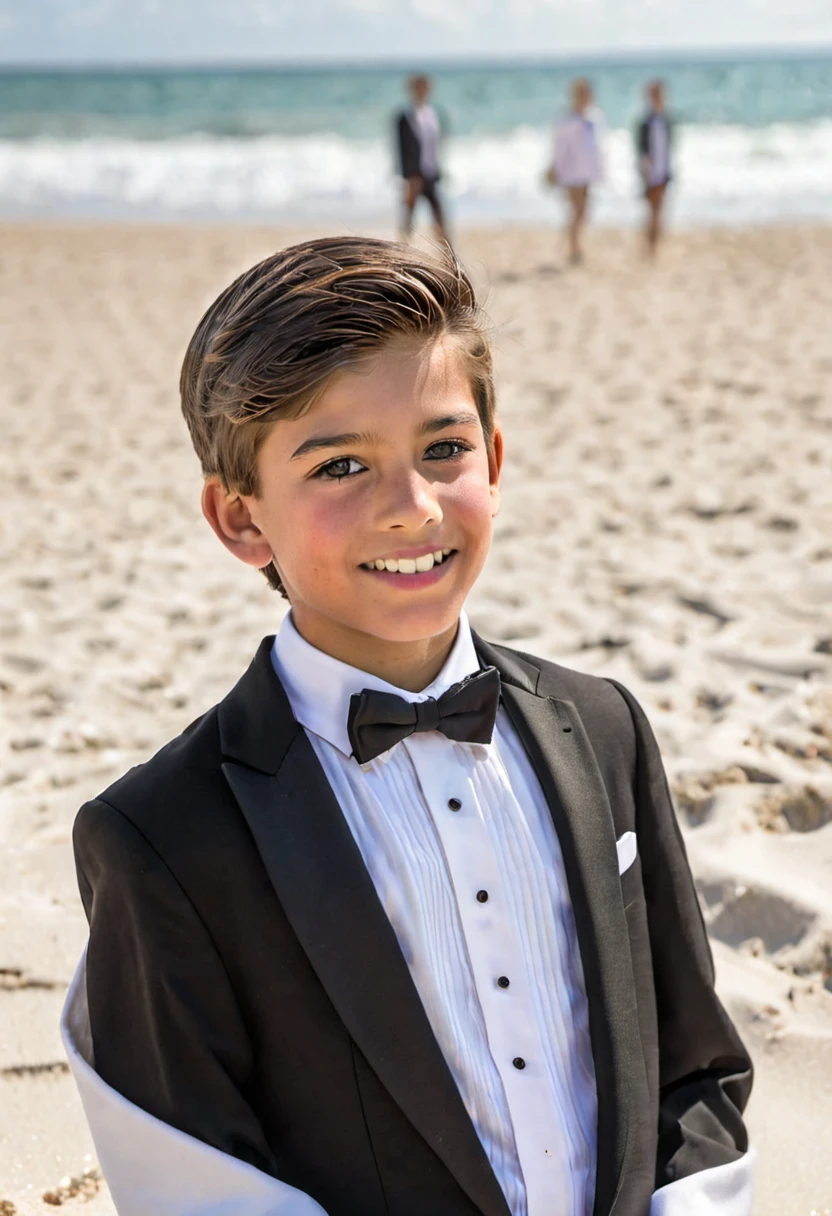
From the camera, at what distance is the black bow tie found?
1.47 meters

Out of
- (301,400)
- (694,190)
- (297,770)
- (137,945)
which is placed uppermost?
(301,400)

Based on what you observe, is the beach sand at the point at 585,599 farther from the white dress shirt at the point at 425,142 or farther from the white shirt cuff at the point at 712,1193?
the white dress shirt at the point at 425,142

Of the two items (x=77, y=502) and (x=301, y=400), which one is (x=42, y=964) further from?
(x=77, y=502)

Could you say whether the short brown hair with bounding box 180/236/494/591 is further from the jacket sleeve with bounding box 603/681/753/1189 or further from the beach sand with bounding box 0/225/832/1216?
the beach sand with bounding box 0/225/832/1216

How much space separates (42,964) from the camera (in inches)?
102

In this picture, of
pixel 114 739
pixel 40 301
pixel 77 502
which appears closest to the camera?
pixel 114 739

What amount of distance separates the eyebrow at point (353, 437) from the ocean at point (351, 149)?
13541 mm

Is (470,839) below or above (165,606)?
above

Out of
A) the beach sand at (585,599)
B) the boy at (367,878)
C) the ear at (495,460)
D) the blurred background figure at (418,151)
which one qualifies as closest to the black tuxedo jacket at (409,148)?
the blurred background figure at (418,151)

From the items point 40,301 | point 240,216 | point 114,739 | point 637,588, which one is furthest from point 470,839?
point 240,216

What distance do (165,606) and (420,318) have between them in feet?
9.76

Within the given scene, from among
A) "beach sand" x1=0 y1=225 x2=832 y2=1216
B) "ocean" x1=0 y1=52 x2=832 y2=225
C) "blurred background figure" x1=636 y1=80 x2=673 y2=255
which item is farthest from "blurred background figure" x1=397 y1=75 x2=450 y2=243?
"ocean" x1=0 y1=52 x2=832 y2=225

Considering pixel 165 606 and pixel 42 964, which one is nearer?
pixel 42 964

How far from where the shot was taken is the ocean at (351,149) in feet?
57.9
